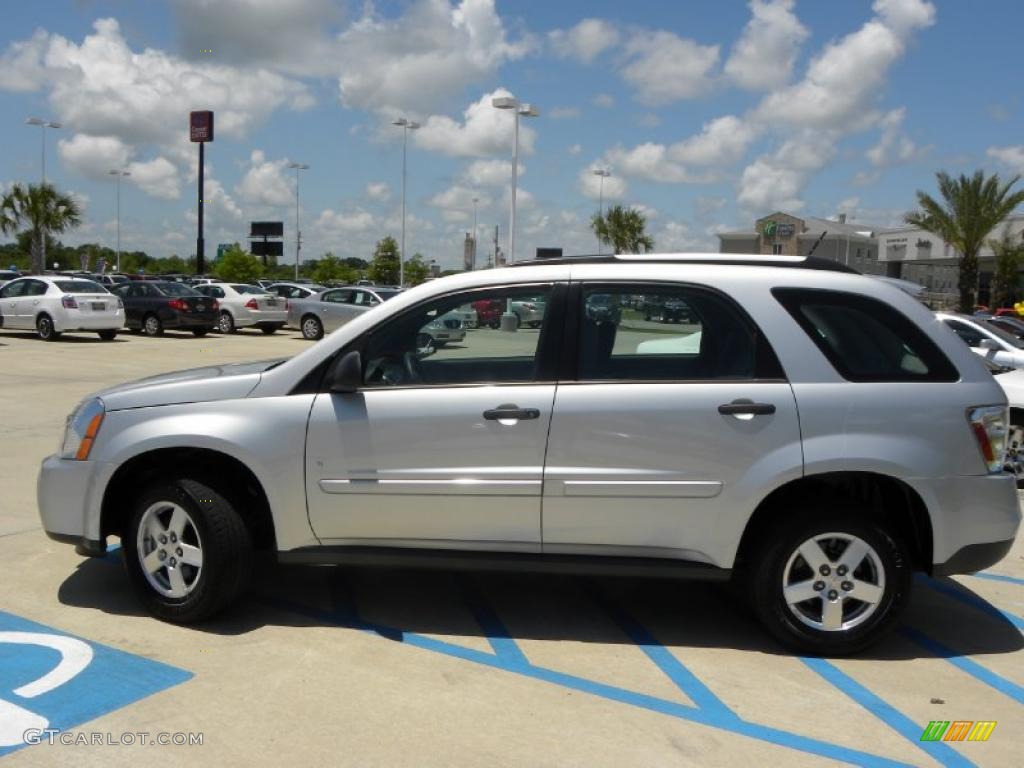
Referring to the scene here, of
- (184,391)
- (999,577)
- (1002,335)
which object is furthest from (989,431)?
(1002,335)

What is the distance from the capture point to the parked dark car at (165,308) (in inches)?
1001

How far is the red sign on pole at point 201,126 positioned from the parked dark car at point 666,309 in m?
64.4

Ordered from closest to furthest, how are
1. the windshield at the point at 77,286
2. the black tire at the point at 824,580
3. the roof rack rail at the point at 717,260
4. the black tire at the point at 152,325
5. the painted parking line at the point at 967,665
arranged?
the painted parking line at the point at 967,665
the black tire at the point at 824,580
the roof rack rail at the point at 717,260
the windshield at the point at 77,286
the black tire at the point at 152,325

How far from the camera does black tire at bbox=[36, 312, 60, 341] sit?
22.2 meters

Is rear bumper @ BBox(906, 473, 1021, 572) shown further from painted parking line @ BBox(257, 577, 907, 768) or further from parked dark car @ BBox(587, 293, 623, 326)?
parked dark car @ BBox(587, 293, 623, 326)

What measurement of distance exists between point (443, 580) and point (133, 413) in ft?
6.33

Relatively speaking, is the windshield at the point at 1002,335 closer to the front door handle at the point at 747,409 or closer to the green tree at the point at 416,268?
the front door handle at the point at 747,409

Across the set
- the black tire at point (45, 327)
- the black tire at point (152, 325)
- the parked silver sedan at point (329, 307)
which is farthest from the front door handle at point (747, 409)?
the black tire at point (152, 325)

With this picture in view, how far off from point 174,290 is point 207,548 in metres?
23.2

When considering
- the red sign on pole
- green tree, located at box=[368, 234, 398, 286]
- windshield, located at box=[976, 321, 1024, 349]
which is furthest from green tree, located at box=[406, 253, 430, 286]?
windshield, located at box=[976, 321, 1024, 349]

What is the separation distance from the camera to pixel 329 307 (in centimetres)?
2711

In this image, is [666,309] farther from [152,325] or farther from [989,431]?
[152,325]

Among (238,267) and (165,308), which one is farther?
(238,267)

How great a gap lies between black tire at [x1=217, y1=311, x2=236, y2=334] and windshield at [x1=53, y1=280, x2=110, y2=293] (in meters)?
5.50
